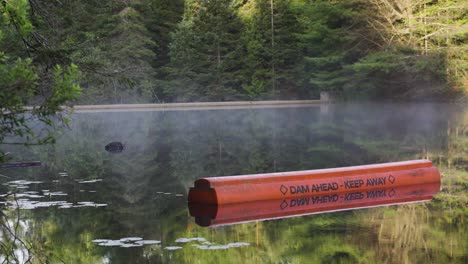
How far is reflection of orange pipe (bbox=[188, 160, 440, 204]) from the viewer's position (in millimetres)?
12109

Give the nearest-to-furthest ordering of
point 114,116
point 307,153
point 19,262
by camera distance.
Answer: point 19,262
point 307,153
point 114,116

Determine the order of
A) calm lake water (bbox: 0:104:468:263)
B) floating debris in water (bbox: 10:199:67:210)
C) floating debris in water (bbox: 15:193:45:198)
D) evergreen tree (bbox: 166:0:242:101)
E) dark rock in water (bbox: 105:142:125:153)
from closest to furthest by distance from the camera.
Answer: calm lake water (bbox: 0:104:468:263), floating debris in water (bbox: 10:199:67:210), floating debris in water (bbox: 15:193:45:198), dark rock in water (bbox: 105:142:125:153), evergreen tree (bbox: 166:0:242:101)

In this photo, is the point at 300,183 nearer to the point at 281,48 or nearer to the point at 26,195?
the point at 26,195

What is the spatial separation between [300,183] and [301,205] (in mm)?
559

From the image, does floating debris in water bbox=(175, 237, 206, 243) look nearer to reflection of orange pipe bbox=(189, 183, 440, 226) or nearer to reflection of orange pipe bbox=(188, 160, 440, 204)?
reflection of orange pipe bbox=(189, 183, 440, 226)

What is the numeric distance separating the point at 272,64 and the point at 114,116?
12.1 meters

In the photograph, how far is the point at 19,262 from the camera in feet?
27.5

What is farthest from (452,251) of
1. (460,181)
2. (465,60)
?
(465,60)

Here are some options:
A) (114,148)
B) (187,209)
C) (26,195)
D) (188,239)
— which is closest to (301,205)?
(187,209)

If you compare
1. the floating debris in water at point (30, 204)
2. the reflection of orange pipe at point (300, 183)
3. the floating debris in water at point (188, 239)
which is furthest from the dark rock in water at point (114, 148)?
the floating debris in water at point (188, 239)

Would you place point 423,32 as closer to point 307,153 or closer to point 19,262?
point 307,153

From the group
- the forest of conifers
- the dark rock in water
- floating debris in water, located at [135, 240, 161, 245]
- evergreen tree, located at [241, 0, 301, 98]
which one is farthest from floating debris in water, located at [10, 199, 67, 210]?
evergreen tree, located at [241, 0, 301, 98]

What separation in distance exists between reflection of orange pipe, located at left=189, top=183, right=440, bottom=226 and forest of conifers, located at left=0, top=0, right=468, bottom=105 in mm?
31605

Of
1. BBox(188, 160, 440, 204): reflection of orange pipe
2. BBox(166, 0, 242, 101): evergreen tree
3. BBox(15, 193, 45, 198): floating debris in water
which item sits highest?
BBox(166, 0, 242, 101): evergreen tree
